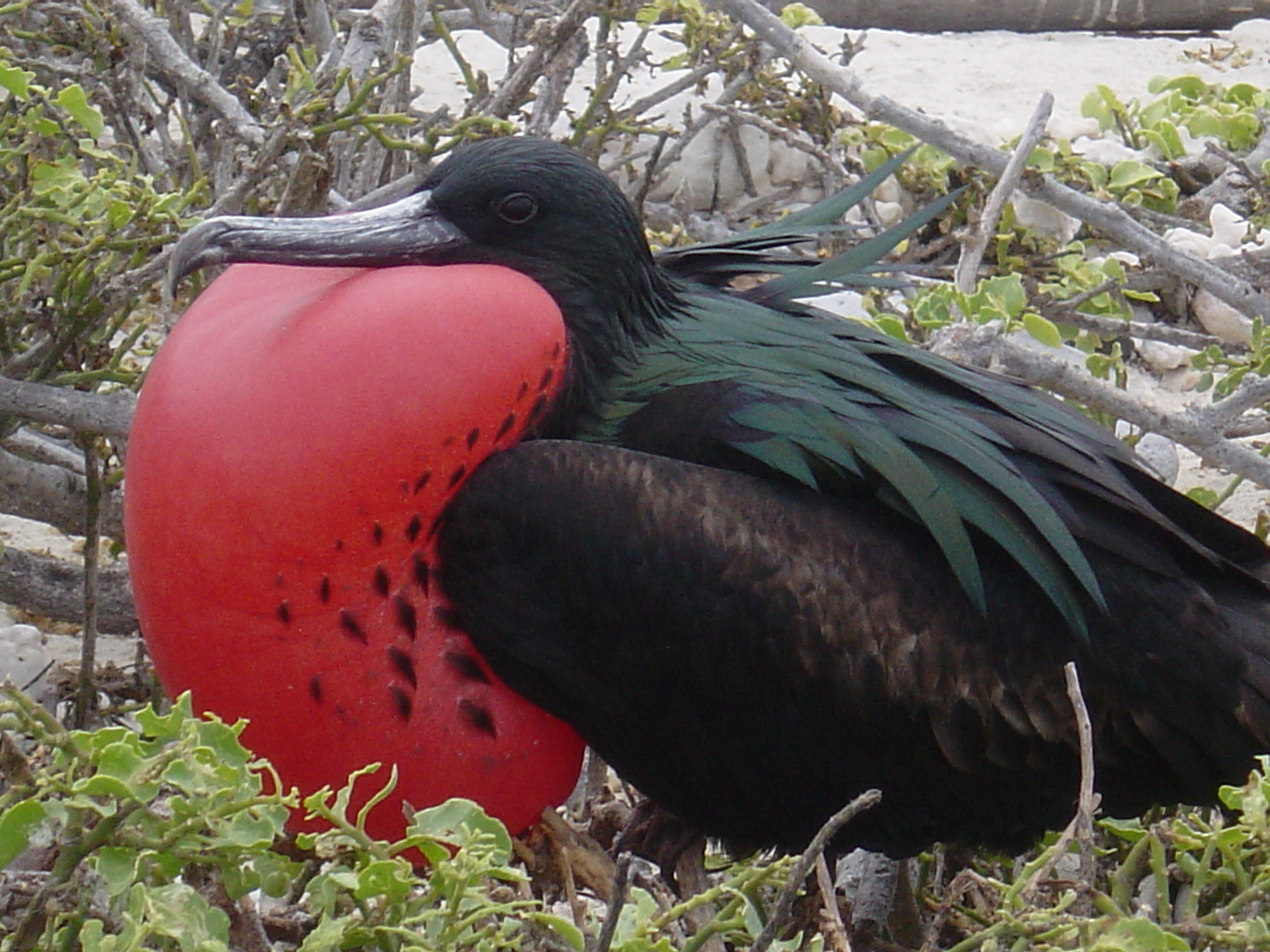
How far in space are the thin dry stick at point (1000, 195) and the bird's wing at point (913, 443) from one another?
403mm

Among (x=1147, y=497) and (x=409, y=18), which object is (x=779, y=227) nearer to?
(x=1147, y=497)

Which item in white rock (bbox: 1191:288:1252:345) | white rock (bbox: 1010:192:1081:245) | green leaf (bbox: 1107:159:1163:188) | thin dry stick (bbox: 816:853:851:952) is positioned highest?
green leaf (bbox: 1107:159:1163:188)

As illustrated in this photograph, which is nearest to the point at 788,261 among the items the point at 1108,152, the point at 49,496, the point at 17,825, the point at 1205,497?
the point at 1205,497

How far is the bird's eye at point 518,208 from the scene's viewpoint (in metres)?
1.60

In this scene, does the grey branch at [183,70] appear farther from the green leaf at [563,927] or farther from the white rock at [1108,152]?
the white rock at [1108,152]

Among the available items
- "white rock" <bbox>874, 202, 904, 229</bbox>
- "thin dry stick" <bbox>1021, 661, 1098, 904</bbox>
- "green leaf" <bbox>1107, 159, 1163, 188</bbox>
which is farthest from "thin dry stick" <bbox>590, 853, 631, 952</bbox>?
"white rock" <bbox>874, 202, 904, 229</bbox>

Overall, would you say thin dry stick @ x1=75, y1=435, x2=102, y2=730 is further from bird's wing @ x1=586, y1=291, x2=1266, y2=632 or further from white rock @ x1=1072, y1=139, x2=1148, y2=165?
white rock @ x1=1072, y1=139, x2=1148, y2=165

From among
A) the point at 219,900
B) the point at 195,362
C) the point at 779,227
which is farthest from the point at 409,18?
the point at 219,900

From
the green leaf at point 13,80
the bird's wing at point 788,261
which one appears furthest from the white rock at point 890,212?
the green leaf at point 13,80

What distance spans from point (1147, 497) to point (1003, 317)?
38 centimetres

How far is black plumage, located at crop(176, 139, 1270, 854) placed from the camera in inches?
58.4

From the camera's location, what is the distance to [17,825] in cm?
93

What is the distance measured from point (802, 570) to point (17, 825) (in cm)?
74

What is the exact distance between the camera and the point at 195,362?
143 cm
